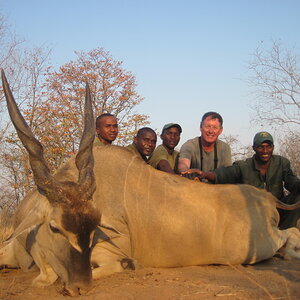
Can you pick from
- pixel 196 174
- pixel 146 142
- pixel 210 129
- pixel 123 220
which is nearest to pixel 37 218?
pixel 123 220

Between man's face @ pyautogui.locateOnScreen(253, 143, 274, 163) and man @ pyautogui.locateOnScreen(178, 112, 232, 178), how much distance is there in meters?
0.69

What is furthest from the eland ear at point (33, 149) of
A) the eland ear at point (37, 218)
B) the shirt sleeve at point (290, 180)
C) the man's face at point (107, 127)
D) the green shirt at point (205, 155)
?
the shirt sleeve at point (290, 180)

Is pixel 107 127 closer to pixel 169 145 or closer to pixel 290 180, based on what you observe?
pixel 169 145

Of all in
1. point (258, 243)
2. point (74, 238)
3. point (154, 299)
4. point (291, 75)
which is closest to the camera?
point (154, 299)

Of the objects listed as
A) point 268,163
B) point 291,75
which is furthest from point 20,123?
point 291,75

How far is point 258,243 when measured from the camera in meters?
4.55

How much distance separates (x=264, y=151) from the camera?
5.50 meters

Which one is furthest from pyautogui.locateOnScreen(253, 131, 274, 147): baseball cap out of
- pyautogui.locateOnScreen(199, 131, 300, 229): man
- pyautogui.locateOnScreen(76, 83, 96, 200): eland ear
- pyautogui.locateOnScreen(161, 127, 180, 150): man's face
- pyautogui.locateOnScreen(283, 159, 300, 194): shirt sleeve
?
pyautogui.locateOnScreen(76, 83, 96, 200): eland ear

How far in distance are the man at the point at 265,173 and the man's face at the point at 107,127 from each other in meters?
1.42

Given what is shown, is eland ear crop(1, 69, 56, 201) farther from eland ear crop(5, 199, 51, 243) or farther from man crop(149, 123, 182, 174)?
man crop(149, 123, 182, 174)

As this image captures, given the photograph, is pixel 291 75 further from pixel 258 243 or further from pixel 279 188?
pixel 258 243

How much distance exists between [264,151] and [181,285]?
8.92 ft

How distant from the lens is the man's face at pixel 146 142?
5.69 meters

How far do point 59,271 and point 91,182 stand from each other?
772mm
